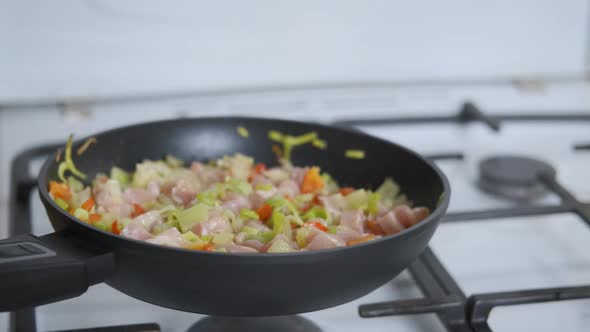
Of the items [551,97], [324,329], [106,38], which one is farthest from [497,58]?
[324,329]

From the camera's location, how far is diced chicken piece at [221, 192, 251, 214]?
0.70m

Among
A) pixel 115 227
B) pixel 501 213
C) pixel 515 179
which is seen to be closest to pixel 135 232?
pixel 115 227

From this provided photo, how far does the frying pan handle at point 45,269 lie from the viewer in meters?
0.49

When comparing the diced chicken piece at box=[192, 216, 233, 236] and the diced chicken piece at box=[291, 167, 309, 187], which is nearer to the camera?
the diced chicken piece at box=[192, 216, 233, 236]

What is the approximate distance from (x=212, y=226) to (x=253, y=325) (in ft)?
0.30

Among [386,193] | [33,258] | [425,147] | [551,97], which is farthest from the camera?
[551,97]

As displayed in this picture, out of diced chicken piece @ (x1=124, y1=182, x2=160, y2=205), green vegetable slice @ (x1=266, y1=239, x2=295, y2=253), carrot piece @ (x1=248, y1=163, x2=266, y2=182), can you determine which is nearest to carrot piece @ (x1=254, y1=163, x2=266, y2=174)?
carrot piece @ (x1=248, y1=163, x2=266, y2=182)

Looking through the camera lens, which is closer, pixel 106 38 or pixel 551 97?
pixel 106 38

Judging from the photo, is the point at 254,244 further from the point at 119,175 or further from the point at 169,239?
the point at 119,175

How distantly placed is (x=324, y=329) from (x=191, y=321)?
0.39ft

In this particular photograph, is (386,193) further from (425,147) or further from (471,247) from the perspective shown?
(425,147)

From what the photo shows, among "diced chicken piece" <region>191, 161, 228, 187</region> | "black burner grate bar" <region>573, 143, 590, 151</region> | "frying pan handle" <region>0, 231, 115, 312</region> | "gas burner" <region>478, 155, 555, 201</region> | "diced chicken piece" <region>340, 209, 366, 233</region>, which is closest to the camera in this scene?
"frying pan handle" <region>0, 231, 115, 312</region>

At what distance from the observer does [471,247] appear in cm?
82

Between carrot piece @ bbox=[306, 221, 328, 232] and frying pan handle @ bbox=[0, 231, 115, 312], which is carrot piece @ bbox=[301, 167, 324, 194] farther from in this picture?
frying pan handle @ bbox=[0, 231, 115, 312]
